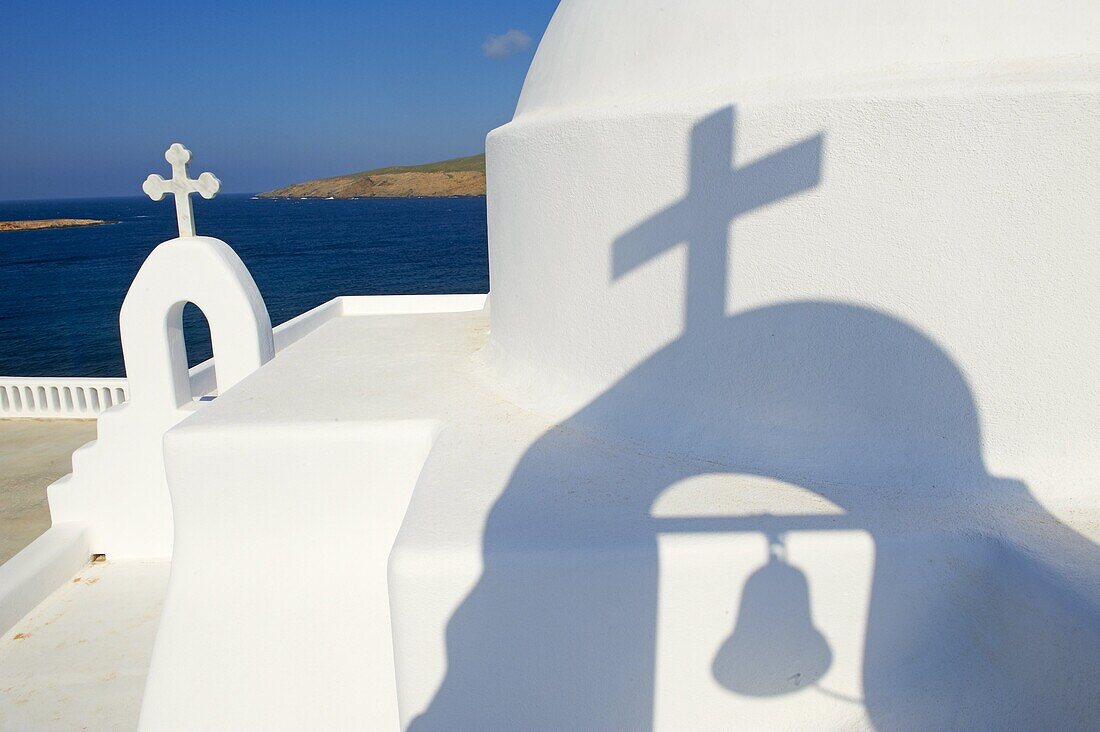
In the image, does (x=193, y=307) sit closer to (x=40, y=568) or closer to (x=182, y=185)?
(x=182, y=185)

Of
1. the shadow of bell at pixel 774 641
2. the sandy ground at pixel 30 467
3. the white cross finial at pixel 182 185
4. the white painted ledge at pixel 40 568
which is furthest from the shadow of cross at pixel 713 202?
the sandy ground at pixel 30 467

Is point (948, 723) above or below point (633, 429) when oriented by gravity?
below

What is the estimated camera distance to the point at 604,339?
13.8 ft

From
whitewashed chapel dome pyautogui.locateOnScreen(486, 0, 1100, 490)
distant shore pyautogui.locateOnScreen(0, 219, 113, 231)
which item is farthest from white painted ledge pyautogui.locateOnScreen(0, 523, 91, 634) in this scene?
distant shore pyautogui.locateOnScreen(0, 219, 113, 231)

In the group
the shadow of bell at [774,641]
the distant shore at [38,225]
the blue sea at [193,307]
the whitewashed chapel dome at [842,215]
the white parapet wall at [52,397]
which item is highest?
the whitewashed chapel dome at [842,215]

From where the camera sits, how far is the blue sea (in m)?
30.6

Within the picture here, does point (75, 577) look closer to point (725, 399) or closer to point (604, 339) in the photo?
point (604, 339)

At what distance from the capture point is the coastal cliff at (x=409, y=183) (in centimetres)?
13125

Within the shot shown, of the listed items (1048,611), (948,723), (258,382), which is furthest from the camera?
(258,382)

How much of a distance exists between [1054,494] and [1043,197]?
133cm

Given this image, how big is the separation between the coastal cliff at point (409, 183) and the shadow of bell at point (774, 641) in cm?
12134

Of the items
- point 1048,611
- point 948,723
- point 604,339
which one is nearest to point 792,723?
point 948,723

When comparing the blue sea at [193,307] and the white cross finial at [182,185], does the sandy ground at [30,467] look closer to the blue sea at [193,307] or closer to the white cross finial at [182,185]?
the white cross finial at [182,185]

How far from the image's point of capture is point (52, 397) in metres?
11.9
